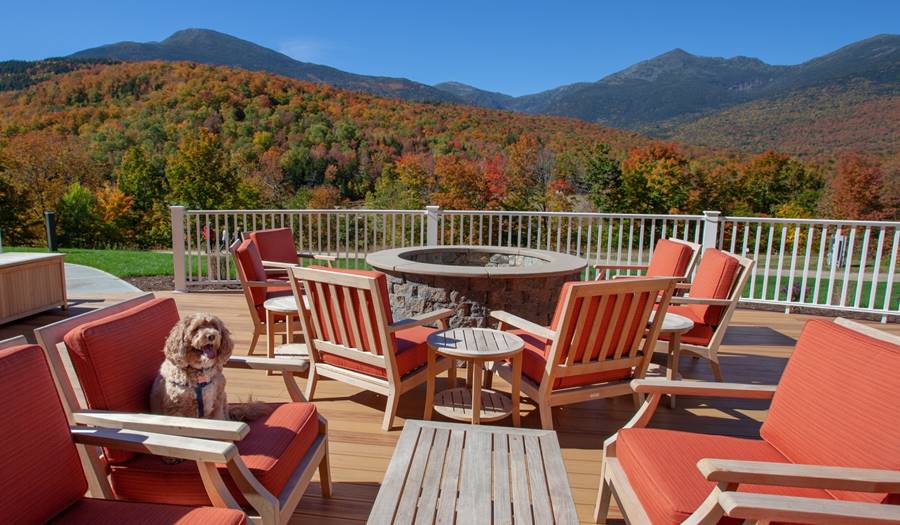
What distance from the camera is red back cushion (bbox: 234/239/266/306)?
4.03 metres

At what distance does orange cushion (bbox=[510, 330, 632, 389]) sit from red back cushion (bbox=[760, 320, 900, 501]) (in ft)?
3.05

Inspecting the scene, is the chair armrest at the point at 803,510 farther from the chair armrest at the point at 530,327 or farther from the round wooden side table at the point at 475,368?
the round wooden side table at the point at 475,368

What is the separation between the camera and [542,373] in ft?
9.25

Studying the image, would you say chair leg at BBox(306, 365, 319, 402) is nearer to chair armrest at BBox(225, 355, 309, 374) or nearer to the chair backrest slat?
chair armrest at BBox(225, 355, 309, 374)

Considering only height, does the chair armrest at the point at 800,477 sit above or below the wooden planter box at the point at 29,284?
above

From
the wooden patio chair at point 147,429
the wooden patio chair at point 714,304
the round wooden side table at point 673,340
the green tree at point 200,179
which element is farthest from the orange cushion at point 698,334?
the green tree at point 200,179

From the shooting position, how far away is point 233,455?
58.8 inches

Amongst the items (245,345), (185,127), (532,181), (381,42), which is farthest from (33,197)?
(245,345)

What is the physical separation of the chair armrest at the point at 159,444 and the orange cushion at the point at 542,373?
5.79 ft

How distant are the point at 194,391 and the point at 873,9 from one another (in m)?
46.3

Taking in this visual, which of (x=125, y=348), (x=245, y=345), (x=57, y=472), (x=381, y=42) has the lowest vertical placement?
(x=245, y=345)

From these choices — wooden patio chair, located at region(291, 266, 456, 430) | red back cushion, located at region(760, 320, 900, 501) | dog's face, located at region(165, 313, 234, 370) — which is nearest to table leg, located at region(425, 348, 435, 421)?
wooden patio chair, located at region(291, 266, 456, 430)

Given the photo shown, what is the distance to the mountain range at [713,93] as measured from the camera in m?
29.3

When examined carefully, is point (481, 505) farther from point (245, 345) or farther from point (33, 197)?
point (33, 197)
